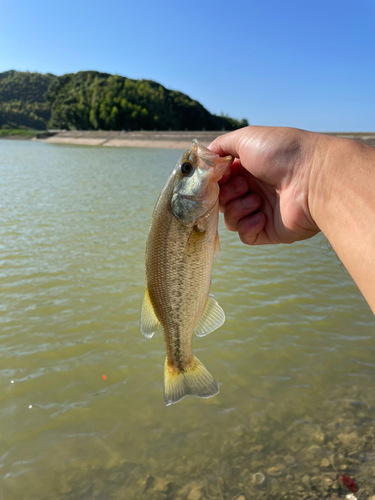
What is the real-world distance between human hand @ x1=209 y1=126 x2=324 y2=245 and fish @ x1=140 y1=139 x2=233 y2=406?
49 centimetres

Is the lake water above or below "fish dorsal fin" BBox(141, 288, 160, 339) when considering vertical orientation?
below

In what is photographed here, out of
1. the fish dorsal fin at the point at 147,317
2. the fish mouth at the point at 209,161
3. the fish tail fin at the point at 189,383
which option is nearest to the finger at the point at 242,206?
the fish mouth at the point at 209,161

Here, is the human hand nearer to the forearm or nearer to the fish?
the forearm

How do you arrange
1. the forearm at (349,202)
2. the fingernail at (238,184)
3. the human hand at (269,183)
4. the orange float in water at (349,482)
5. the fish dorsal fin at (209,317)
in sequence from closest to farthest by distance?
1. the forearm at (349,202)
2. the human hand at (269,183)
3. the fish dorsal fin at (209,317)
4. the orange float in water at (349,482)
5. the fingernail at (238,184)

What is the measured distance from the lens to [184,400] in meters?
4.71

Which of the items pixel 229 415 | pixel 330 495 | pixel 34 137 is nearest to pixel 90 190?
pixel 229 415

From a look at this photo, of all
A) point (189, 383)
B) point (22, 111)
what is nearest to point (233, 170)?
point (189, 383)

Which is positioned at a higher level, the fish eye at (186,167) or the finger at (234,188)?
the fish eye at (186,167)

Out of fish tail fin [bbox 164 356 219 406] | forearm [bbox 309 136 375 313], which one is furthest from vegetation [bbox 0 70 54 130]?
forearm [bbox 309 136 375 313]

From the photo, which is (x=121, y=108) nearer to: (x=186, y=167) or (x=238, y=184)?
(x=238, y=184)

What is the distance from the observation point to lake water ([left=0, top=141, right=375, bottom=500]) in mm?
3637

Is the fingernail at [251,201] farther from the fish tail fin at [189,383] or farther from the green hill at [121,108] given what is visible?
the green hill at [121,108]

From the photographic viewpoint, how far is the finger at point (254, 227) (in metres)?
3.69

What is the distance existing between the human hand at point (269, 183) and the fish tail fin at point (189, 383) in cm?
150
